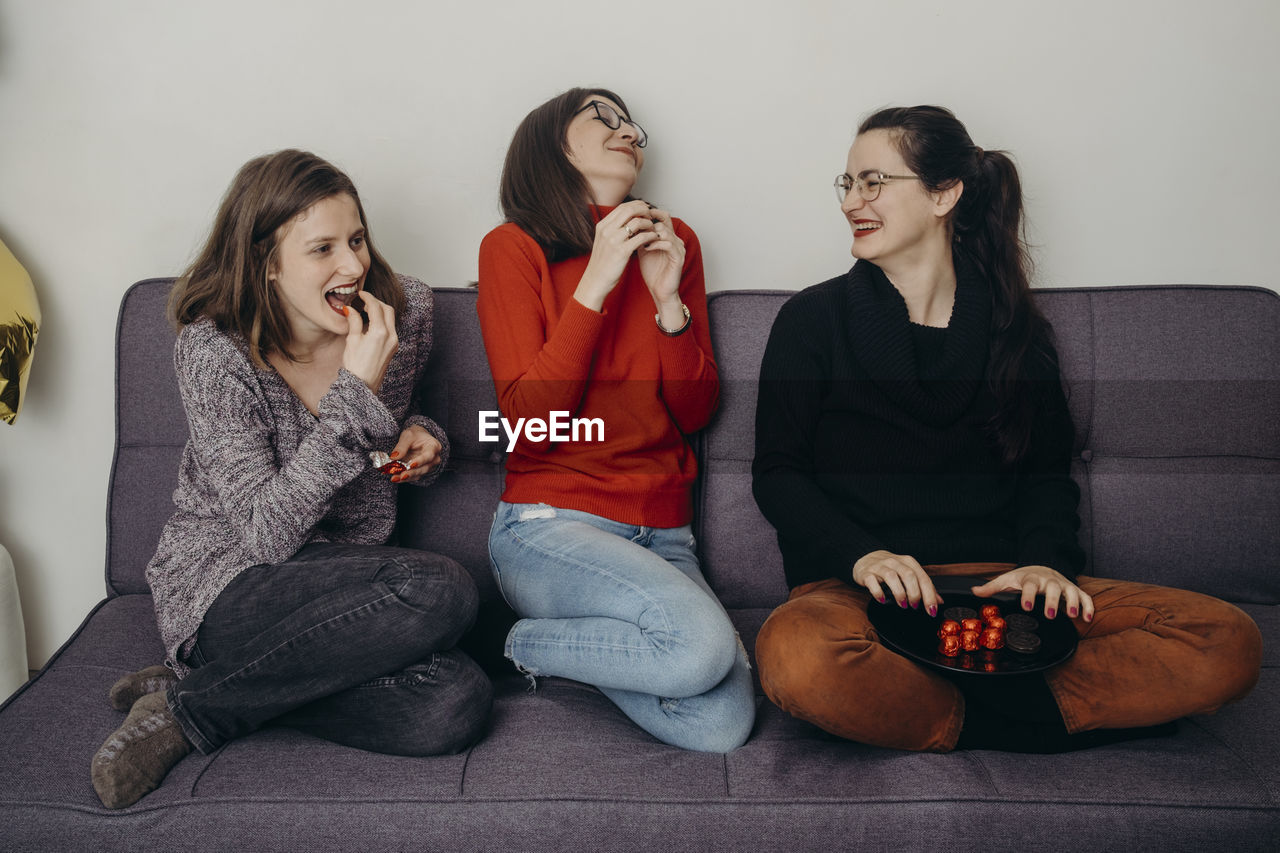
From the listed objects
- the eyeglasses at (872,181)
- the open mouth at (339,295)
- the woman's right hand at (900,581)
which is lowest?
the woman's right hand at (900,581)

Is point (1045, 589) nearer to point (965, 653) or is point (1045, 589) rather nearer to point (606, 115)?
point (965, 653)

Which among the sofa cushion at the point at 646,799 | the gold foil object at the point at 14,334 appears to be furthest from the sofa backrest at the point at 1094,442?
the sofa cushion at the point at 646,799

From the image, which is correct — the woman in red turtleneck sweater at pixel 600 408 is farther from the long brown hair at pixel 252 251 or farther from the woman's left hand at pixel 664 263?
the long brown hair at pixel 252 251

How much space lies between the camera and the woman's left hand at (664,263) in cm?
154

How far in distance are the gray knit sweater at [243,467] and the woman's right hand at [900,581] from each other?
2.52 ft

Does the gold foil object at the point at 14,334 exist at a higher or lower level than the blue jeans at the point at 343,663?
higher

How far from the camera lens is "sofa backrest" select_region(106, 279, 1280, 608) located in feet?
5.43

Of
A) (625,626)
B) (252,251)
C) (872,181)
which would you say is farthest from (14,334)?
(872,181)

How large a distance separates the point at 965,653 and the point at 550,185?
107cm

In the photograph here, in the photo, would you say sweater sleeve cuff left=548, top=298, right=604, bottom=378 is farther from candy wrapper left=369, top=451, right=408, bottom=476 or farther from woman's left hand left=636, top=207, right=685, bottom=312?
candy wrapper left=369, top=451, right=408, bottom=476

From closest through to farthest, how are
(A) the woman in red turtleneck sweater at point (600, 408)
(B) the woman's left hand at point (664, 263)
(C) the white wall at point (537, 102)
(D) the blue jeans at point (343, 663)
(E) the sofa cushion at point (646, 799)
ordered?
1. (E) the sofa cushion at point (646, 799)
2. (D) the blue jeans at point (343, 663)
3. (A) the woman in red turtleneck sweater at point (600, 408)
4. (B) the woman's left hand at point (664, 263)
5. (C) the white wall at point (537, 102)

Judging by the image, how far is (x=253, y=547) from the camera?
133 cm

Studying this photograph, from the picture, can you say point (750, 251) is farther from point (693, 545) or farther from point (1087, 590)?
point (1087, 590)

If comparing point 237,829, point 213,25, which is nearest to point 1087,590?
point 237,829
